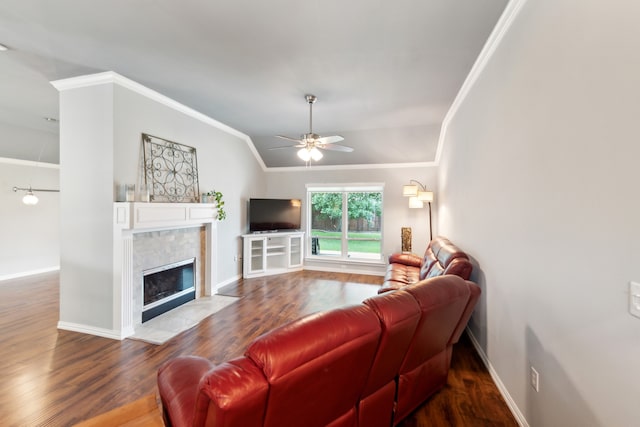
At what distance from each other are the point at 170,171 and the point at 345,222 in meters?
3.94

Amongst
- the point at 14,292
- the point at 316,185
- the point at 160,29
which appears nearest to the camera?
the point at 160,29

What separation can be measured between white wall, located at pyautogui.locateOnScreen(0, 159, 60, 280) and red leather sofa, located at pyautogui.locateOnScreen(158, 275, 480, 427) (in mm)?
6826

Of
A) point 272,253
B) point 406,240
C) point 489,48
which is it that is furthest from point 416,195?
point 272,253

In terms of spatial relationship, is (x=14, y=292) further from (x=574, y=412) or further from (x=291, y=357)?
(x=574, y=412)

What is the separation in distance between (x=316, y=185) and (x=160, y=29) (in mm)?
4498

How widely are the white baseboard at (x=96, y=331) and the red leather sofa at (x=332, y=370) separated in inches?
84.9

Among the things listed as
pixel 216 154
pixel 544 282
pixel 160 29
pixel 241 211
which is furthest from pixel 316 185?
pixel 544 282

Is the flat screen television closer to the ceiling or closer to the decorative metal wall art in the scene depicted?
the decorative metal wall art

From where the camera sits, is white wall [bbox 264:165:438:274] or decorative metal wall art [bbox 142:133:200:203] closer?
decorative metal wall art [bbox 142:133:200:203]

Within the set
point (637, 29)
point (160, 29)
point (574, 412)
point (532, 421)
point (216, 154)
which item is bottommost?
point (532, 421)

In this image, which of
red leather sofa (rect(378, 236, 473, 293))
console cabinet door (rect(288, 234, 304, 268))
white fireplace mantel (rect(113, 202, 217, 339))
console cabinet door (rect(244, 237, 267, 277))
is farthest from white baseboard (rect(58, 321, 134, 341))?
console cabinet door (rect(288, 234, 304, 268))

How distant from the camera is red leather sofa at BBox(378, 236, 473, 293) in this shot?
2.46m

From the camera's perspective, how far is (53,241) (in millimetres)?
5980

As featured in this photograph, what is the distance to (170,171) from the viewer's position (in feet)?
12.1
